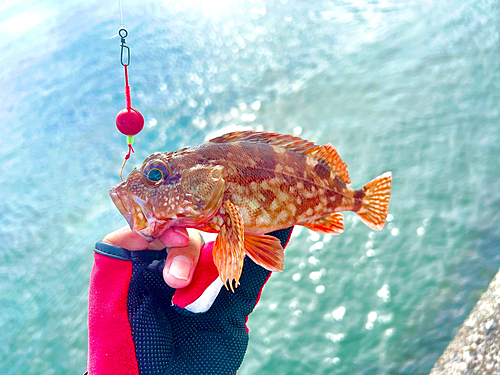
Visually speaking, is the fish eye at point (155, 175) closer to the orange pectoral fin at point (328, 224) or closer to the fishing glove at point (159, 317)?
the fishing glove at point (159, 317)

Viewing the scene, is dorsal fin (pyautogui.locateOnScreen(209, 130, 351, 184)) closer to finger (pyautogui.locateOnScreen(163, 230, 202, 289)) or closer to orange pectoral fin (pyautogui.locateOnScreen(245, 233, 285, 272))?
orange pectoral fin (pyautogui.locateOnScreen(245, 233, 285, 272))

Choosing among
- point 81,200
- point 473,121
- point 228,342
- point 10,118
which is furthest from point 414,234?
point 10,118

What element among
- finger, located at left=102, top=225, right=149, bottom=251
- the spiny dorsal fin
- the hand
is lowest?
the hand

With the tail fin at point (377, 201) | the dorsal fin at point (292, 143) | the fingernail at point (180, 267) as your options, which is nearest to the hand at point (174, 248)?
the fingernail at point (180, 267)

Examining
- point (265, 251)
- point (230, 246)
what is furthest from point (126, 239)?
point (265, 251)

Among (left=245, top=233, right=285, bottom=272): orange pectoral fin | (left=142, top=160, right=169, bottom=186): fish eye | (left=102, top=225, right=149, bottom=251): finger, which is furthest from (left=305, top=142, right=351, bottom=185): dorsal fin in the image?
(left=102, top=225, right=149, bottom=251): finger

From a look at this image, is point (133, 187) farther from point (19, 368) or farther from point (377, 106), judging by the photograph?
point (377, 106)

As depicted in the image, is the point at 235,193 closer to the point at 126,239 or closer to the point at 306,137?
the point at 126,239
